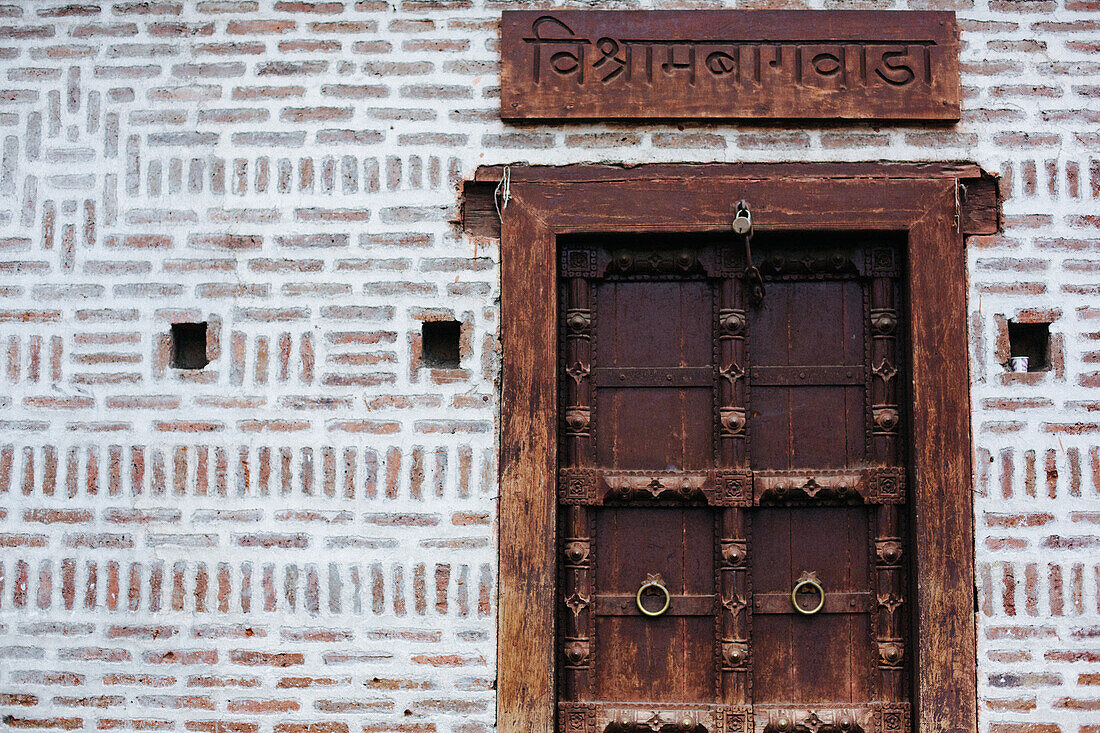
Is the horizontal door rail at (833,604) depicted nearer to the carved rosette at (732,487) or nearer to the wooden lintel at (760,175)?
the carved rosette at (732,487)

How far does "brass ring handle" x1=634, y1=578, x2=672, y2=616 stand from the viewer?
10.2 feet

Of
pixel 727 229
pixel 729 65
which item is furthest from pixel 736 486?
pixel 729 65

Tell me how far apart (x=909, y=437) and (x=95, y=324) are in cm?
293

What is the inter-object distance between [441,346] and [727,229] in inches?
43.8

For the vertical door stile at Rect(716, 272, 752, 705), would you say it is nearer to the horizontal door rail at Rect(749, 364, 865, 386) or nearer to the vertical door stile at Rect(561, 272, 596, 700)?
the horizontal door rail at Rect(749, 364, 865, 386)

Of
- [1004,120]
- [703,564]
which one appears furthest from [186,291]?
[1004,120]

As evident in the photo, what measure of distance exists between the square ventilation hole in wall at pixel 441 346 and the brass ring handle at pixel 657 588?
104cm

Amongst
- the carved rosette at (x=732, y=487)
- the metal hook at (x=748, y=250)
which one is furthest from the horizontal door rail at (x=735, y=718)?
the metal hook at (x=748, y=250)

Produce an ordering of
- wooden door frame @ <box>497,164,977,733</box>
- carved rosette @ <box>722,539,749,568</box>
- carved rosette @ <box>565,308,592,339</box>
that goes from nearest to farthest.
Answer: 1. wooden door frame @ <box>497,164,977,733</box>
2. carved rosette @ <box>722,539,749,568</box>
3. carved rosette @ <box>565,308,592,339</box>

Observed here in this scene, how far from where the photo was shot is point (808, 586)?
312 cm

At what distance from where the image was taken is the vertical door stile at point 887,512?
3100 millimetres

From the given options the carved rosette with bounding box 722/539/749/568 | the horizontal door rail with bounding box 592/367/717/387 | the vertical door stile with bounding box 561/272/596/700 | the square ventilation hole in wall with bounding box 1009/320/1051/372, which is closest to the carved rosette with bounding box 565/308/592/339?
the vertical door stile with bounding box 561/272/596/700

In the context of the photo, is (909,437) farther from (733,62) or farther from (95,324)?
(95,324)

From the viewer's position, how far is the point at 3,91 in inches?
127
